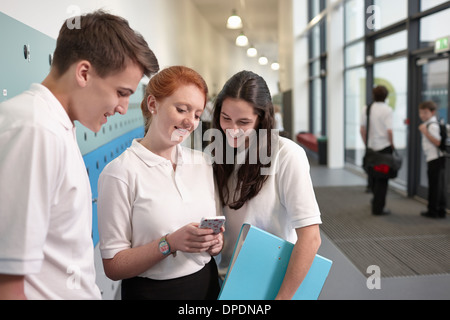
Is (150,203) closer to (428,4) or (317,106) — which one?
(428,4)

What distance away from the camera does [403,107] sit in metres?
6.18

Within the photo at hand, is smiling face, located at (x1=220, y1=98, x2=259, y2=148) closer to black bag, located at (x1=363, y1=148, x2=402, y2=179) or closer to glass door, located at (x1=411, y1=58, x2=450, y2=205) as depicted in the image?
black bag, located at (x1=363, y1=148, x2=402, y2=179)

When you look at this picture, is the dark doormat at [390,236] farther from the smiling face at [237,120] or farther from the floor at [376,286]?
the smiling face at [237,120]

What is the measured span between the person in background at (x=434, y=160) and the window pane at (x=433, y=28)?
1100 millimetres

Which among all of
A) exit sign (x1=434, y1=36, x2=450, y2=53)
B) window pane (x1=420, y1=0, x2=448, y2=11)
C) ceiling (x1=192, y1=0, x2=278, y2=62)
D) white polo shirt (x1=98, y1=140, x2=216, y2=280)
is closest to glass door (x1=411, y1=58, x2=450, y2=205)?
exit sign (x1=434, y1=36, x2=450, y2=53)

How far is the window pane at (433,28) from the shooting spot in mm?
4863

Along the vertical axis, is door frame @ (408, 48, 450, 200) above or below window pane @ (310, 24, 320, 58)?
below

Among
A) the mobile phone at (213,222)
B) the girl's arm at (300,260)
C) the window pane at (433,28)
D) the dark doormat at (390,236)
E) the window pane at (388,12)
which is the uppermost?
the window pane at (388,12)

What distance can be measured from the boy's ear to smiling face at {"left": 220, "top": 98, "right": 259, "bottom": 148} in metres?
0.57

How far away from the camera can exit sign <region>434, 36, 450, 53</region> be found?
4619 mm

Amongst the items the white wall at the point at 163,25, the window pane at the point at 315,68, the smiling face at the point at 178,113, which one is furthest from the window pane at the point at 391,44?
the smiling face at the point at 178,113

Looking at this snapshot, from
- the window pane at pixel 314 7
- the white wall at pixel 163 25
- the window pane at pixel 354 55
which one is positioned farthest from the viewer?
the window pane at pixel 314 7

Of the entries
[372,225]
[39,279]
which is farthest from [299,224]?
A: [372,225]
